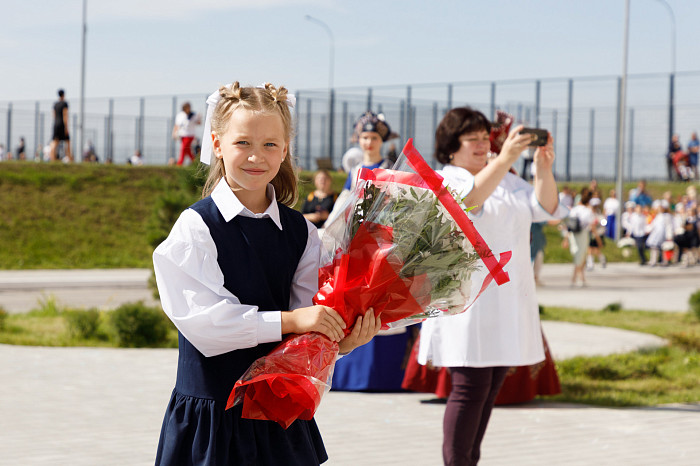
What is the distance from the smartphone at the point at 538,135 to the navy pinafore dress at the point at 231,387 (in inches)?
75.9

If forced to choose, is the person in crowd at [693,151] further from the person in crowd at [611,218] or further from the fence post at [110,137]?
the fence post at [110,137]

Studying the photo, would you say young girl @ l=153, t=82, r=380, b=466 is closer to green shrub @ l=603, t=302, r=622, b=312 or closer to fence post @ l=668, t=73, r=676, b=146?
green shrub @ l=603, t=302, r=622, b=312

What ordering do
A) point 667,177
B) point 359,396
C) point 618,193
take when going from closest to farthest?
point 359,396
point 618,193
point 667,177

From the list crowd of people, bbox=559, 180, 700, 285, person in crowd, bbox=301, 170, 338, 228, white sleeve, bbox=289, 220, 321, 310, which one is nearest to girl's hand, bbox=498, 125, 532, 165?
white sleeve, bbox=289, 220, 321, 310

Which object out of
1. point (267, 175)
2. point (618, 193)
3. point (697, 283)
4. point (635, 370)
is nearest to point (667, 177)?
point (618, 193)

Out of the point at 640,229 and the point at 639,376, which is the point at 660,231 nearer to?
the point at 640,229

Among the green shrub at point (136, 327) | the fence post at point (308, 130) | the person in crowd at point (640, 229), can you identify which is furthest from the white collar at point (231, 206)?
the fence post at point (308, 130)

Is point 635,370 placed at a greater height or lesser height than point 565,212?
lesser

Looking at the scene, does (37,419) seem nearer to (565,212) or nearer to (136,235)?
(565,212)

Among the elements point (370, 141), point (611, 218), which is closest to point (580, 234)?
point (611, 218)

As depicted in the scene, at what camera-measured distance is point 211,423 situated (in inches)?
104

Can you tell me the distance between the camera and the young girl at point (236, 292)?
2588 mm

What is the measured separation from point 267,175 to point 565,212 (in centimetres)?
240

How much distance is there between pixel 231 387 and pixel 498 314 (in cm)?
202
